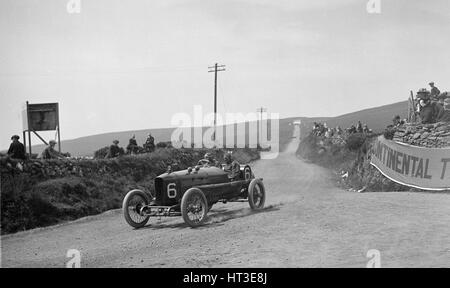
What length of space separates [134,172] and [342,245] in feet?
33.8

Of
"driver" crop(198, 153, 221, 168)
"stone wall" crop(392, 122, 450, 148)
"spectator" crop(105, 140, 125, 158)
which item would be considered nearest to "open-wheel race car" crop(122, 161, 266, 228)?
"driver" crop(198, 153, 221, 168)

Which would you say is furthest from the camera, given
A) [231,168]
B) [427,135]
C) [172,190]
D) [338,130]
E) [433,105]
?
[338,130]

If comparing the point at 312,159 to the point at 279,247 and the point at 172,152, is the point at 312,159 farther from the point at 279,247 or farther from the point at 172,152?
the point at 279,247

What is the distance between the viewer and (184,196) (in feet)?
26.5

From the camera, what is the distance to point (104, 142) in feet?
109

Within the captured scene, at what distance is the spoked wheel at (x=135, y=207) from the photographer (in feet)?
28.5

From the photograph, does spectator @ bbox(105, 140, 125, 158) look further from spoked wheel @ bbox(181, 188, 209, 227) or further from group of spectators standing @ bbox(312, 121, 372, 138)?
group of spectators standing @ bbox(312, 121, 372, 138)

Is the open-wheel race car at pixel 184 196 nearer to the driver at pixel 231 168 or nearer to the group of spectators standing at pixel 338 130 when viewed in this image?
the driver at pixel 231 168

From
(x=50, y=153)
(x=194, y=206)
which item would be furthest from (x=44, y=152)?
(x=194, y=206)

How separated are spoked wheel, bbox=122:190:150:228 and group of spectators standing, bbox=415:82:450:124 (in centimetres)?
783

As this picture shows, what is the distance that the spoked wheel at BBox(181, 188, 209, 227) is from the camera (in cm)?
807

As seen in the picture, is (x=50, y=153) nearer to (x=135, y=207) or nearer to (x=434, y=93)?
(x=135, y=207)

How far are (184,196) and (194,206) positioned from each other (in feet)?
1.38
